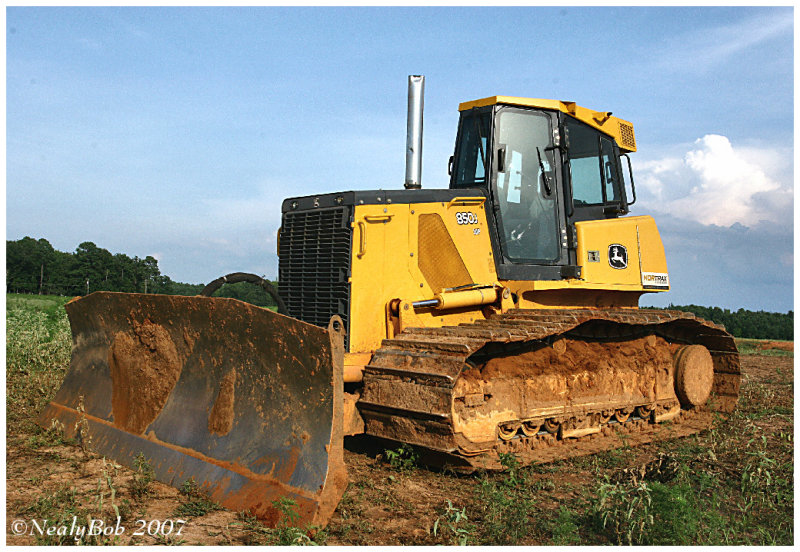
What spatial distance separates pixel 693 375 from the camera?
26.0 feet

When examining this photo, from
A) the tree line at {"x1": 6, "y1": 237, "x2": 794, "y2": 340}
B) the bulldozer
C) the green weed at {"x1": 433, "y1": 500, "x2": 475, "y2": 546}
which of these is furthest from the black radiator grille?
the tree line at {"x1": 6, "y1": 237, "x2": 794, "y2": 340}

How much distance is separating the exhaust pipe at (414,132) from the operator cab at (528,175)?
0.53 m

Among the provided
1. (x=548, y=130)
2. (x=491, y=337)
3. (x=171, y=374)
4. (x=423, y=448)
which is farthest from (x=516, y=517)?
(x=548, y=130)

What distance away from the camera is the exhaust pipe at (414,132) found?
698 cm

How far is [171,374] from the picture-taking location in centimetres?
567

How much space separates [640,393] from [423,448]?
10.4 feet

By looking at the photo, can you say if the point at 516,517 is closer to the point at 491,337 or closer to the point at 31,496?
the point at 491,337

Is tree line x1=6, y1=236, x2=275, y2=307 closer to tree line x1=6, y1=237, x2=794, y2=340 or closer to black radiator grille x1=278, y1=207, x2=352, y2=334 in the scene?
tree line x1=6, y1=237, x2=794, y2=340

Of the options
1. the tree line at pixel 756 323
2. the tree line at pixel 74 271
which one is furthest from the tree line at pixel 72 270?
the tree line at pixel 756 323

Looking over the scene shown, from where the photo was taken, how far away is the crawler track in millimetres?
5238

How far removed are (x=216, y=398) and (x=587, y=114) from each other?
5.13 metres

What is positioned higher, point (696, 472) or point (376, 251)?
point (376, 251)

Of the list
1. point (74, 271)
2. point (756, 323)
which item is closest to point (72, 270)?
point (74, 271)

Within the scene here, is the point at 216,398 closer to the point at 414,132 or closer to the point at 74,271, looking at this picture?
the point at 414,132
